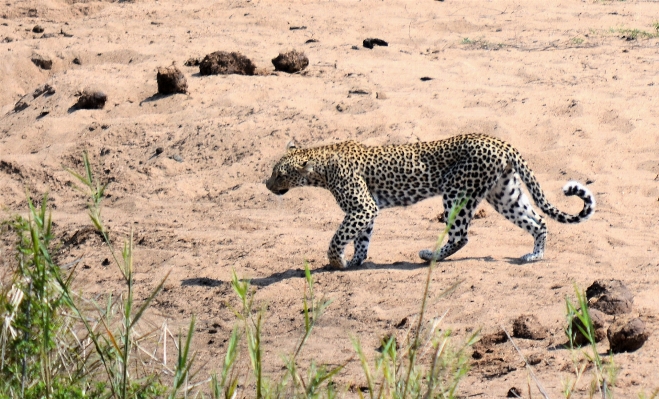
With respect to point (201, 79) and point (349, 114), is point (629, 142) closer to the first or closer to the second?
point (349, 114)

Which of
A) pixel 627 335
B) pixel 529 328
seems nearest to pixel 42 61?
pixel 529 328

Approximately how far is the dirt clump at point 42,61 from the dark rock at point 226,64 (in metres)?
2.39

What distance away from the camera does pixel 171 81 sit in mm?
12539

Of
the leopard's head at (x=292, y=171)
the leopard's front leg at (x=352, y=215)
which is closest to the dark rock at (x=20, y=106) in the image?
the leopard's head at (x=292, y=171)

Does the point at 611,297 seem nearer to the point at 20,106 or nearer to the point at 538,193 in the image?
the point at 538,193

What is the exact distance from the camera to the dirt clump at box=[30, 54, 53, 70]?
14.2 meters

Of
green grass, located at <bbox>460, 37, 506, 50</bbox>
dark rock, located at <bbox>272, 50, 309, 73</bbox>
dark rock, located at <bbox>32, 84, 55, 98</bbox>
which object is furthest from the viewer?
green grass, located at <bbox>460, 37, 506, 50</bbox>

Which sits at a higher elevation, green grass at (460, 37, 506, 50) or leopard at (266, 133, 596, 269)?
leopard at (266, 133, 596, 269)

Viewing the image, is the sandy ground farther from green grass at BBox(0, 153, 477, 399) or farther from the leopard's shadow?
green grass at BBox(0, 153, 477, 399)

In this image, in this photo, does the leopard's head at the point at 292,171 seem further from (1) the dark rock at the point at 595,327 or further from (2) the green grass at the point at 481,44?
(2) the green grass at the point at 481,44

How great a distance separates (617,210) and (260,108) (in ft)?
14.5

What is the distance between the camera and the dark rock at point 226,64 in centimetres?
1299

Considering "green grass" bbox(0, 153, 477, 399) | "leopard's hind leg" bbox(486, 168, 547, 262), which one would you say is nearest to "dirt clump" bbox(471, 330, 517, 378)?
"green grass" bbox(0, 153, 477, 399)

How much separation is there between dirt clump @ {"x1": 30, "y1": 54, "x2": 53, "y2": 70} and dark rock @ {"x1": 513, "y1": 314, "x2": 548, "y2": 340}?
30.1 feet
